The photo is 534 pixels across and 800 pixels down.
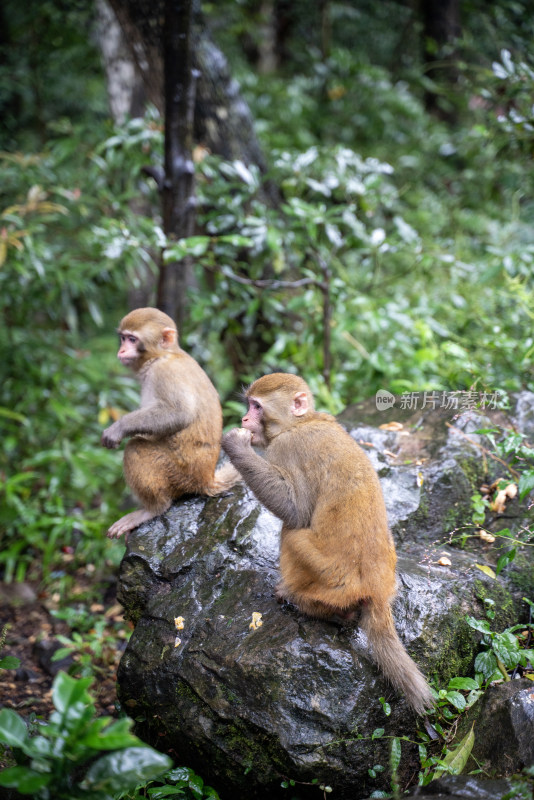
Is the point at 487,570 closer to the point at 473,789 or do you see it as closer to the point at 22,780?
the point at 473,789

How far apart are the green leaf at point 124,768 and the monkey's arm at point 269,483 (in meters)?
1.17

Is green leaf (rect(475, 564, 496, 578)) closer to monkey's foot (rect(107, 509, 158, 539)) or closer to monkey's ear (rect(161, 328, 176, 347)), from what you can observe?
monkey's foot (rect(107, 509, 158, 539))

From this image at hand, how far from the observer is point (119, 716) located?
11.1ft

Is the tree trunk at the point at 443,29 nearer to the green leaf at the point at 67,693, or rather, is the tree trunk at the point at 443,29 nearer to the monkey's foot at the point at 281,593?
the monkey's foot at the point at 281,593

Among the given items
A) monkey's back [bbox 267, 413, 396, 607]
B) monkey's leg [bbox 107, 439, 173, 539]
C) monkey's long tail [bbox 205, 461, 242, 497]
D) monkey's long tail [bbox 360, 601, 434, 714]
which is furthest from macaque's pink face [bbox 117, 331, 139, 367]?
monkey's long tail [bbox 360, 601, 434, 714]

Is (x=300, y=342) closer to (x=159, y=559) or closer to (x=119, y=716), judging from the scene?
(x=159, y=559)

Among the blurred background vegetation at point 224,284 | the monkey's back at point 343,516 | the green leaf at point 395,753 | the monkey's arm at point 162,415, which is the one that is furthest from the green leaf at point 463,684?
the blurred background vegetation at point 224,284

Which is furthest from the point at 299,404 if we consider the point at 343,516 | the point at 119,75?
the point at 119,75

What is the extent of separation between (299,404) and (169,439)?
947 millimetres

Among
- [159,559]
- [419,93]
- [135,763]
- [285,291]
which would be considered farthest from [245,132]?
[419,93]

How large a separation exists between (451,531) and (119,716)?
2.10 metres

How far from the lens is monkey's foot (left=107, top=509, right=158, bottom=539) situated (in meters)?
3.78

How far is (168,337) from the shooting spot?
4066 mm

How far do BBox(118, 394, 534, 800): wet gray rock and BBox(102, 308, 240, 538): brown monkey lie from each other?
0.50 feet
